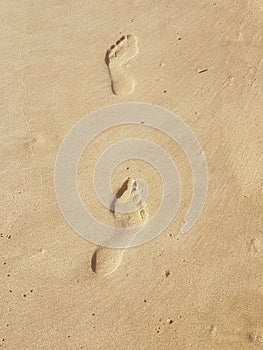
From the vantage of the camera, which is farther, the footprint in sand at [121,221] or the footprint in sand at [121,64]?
the footprint in sand at [121,64]

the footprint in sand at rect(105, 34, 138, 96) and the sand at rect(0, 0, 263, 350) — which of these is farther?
the footprint in sand at rect(105, 34, 138, 96)

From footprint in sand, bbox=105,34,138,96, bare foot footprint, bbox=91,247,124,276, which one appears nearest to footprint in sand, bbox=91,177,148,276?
bare foot footprint, bbox=91,247,124,276

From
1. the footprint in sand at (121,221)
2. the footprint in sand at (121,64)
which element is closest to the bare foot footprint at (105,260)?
the footprint in sand at (121,221)

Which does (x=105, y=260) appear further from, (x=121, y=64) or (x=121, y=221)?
(x=121, y=64)

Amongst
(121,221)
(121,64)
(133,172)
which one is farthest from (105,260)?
(121,64)

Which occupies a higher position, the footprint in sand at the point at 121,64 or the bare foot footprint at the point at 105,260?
the footprint in sand at the point at 121,64

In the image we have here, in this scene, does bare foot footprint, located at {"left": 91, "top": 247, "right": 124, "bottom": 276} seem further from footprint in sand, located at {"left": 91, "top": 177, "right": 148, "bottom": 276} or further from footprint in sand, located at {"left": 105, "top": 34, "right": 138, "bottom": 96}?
footprint in sand, located at {"left": 105, "top": 34, "right": 138, "bottom": 96}

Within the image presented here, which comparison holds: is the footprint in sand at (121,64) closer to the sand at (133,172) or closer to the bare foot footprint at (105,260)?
the sand at (133,172)
